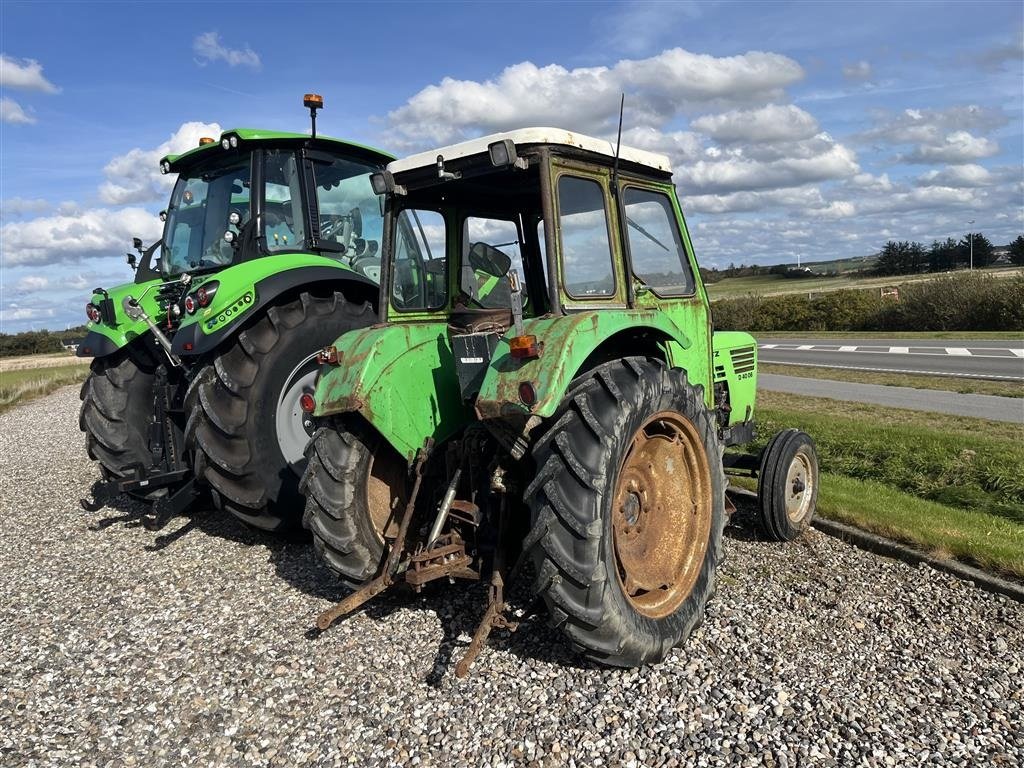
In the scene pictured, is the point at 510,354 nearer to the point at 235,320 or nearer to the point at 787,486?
the point at 235,320

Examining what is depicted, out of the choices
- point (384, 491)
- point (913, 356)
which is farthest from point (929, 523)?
point (913, 356)

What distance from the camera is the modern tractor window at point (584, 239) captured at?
3.85 metres

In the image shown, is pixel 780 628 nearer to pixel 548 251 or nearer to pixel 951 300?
pixel 548 251

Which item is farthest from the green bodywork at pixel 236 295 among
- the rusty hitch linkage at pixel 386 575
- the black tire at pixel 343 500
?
the rusty hitch linkage at pixel 386 575

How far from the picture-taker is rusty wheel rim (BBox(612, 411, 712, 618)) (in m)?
3.73

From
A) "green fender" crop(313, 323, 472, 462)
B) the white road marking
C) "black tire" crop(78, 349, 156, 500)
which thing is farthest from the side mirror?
the white road marking

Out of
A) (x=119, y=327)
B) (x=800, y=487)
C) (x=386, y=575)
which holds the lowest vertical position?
(x=800, y=487)

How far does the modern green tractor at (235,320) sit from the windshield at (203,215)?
0.05 feet

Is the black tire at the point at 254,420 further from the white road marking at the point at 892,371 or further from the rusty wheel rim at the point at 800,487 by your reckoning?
the white road marking at the point at 892,371

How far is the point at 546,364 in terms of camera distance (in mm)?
3266

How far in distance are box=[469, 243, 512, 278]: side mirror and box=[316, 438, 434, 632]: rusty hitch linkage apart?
1344 mm

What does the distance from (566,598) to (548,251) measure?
5.26 ft

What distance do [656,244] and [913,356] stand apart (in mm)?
16260

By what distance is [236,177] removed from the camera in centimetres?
652
